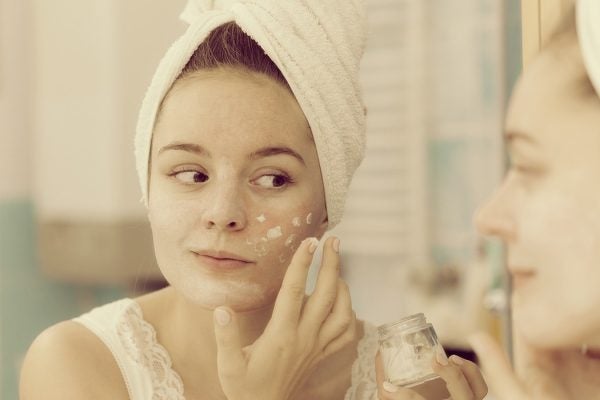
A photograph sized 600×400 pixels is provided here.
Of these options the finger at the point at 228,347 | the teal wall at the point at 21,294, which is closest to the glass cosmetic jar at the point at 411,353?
the finger at the point at 228,347

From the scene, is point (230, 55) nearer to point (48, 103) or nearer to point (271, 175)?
point (271, 175)

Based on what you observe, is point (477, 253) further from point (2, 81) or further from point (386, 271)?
point (2, 81)

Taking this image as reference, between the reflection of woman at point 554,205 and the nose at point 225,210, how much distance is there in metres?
0.21

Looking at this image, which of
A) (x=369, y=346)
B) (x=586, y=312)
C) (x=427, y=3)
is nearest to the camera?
(x=586, y=312)

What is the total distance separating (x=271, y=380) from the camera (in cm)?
64

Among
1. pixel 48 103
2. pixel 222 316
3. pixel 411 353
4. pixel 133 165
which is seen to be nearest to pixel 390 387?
pixel 411 353

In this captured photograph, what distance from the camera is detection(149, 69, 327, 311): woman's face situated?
65cm

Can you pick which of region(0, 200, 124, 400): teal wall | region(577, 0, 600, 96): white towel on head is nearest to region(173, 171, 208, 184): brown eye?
region(577, 0, 600, 96): white towel on head

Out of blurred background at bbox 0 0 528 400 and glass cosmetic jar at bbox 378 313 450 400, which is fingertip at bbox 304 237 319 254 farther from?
blurred background at bbox 0 0 528 400

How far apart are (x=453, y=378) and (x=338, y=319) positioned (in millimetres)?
118

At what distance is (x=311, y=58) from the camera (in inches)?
27.0

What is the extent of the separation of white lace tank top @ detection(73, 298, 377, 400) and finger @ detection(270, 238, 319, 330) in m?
0.14

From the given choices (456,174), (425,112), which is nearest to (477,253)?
(456,174)

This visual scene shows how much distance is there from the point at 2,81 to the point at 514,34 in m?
1.39
